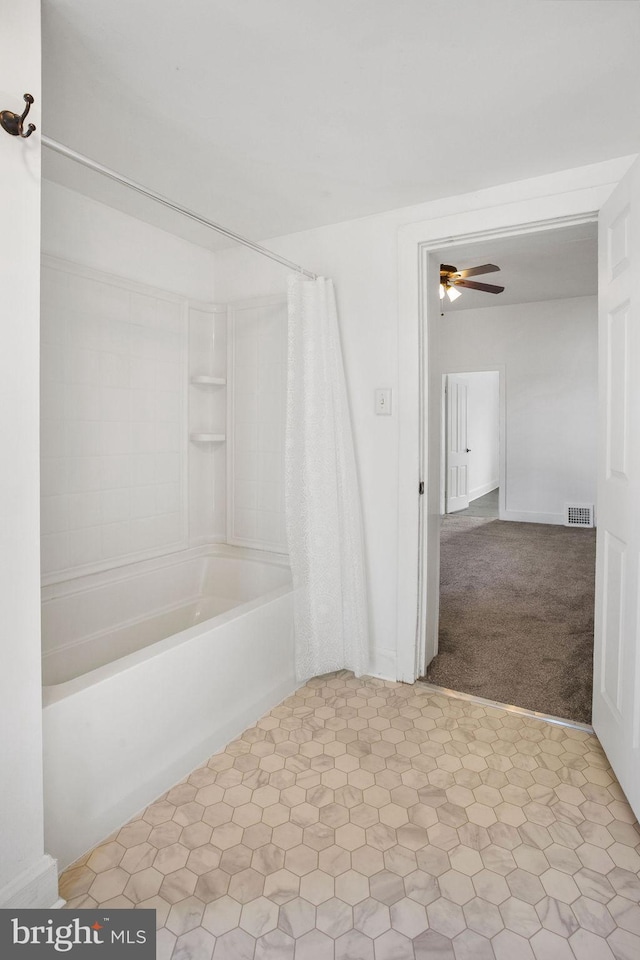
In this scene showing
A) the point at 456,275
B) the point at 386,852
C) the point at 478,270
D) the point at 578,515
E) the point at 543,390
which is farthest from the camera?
the point at 543,390

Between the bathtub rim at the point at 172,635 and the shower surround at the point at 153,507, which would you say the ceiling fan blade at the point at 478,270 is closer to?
the shower surround at the point at 153,507

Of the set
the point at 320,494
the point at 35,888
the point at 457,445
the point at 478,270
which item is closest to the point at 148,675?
the point at 35,888

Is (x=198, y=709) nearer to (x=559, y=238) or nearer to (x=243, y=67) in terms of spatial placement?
(x=243, y=67)

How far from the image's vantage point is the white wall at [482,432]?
850cm

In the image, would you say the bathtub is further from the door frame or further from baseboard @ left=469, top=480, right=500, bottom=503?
baseboard @ left=469, top=480, right=500, bottom=503

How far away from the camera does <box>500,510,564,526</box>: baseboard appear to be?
635 cm

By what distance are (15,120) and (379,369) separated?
170 centimetres

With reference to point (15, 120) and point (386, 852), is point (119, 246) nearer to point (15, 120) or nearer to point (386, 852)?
point (15, 120)

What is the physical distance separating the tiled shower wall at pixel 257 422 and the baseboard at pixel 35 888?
146 cm

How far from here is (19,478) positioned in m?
1.26

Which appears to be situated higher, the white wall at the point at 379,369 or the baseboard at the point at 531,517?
the white wall at the point at 379,369

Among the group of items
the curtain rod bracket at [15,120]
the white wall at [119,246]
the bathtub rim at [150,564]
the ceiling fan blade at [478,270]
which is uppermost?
the ceiling fan blade at [478,270]

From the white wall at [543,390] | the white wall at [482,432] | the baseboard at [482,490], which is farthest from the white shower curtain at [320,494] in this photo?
the baseboard at [482,490]

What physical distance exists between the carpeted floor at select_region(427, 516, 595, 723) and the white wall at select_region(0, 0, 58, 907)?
185cm
